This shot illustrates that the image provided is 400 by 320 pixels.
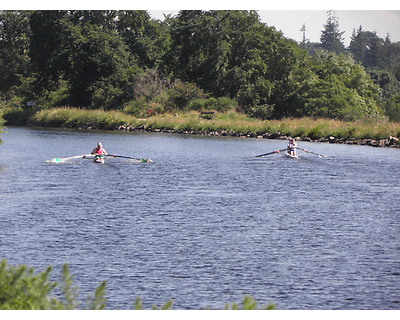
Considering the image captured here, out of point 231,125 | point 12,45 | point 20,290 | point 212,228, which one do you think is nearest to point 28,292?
point 20,290

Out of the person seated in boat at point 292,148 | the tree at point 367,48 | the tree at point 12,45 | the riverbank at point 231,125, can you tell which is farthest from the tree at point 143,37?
the tree at point 367,48

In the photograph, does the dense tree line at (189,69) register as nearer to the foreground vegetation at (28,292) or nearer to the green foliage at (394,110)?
the green foliage at (394,110)

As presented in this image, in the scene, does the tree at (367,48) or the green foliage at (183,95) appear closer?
the green foliage at (183,95)

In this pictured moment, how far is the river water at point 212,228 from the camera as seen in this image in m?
17.7

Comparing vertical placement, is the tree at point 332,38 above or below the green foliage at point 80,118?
above

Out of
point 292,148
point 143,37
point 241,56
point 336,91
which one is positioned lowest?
point 292,148

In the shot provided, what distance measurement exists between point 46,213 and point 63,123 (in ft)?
199

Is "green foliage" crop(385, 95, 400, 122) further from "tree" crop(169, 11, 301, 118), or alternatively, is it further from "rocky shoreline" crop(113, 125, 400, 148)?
"rocky shoreline" crop(113, 125, 400, 148)

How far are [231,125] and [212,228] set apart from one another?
50548 millimetres

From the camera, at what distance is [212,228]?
986 inches

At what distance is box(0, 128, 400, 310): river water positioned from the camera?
1770 cm

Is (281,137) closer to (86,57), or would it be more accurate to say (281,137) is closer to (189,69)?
(189,69)

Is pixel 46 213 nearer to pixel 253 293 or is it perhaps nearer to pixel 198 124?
pixel 253 293

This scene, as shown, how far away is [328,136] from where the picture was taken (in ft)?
215
